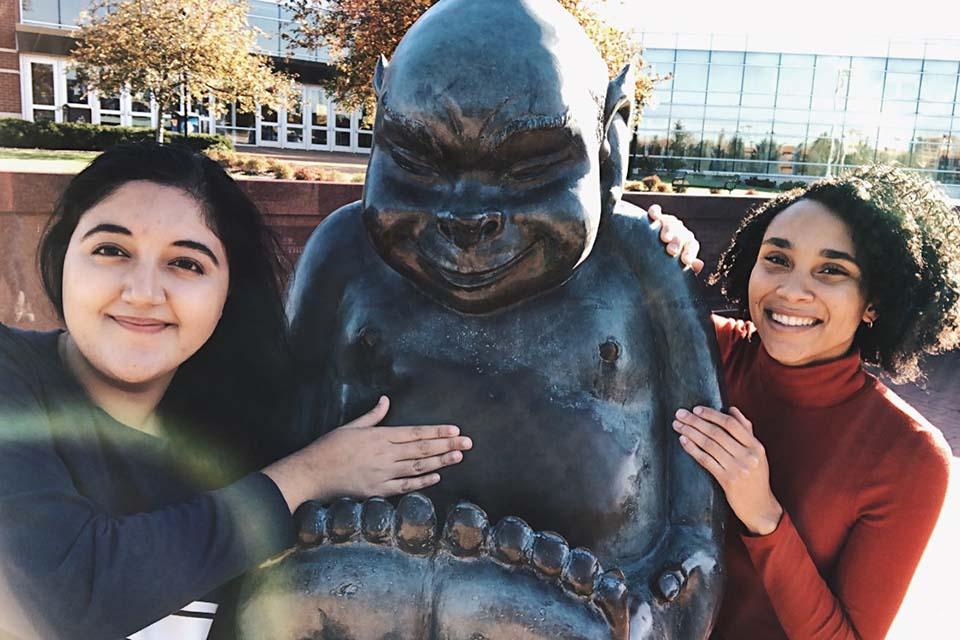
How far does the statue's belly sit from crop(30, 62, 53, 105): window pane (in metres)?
24.1

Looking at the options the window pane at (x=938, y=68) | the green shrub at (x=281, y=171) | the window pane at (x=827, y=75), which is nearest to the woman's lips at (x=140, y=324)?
the green shrub at (x=281, y=171)

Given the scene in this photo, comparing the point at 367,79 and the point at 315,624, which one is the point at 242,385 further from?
the point at 367,79

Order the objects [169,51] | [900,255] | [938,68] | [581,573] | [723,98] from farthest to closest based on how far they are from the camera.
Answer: [723,98] < [938,68] < [169,51] < [900,255] < [581,573]

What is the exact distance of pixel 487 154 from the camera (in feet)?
4.36

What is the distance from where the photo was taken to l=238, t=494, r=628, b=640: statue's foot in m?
1.27

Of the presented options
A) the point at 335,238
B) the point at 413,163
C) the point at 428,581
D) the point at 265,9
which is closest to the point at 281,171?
the point at 335,238

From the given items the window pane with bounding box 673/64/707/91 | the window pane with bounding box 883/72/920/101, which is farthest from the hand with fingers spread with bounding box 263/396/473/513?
the window pane with bounding box 883/72/920/101

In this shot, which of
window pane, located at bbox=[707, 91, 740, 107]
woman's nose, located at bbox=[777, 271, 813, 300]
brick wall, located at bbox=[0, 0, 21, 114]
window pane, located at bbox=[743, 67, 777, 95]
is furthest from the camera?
window pane, located at bbox=[707, 91, 740, 107]

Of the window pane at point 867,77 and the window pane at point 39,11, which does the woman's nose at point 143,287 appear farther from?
the window pane at point 867,77

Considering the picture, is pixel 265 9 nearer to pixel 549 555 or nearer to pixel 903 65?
pixel 903 65

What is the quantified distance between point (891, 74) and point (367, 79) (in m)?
20.6

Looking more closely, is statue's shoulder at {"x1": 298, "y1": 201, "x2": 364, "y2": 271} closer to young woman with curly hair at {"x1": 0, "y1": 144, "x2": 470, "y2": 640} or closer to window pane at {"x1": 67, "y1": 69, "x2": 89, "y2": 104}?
young woman with curly hair at {"x1": 0, "y1": 144, "x2": 470, "y2": 640}

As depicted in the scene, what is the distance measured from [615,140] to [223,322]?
2.81 feet

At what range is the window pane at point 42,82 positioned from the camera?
850 inches
